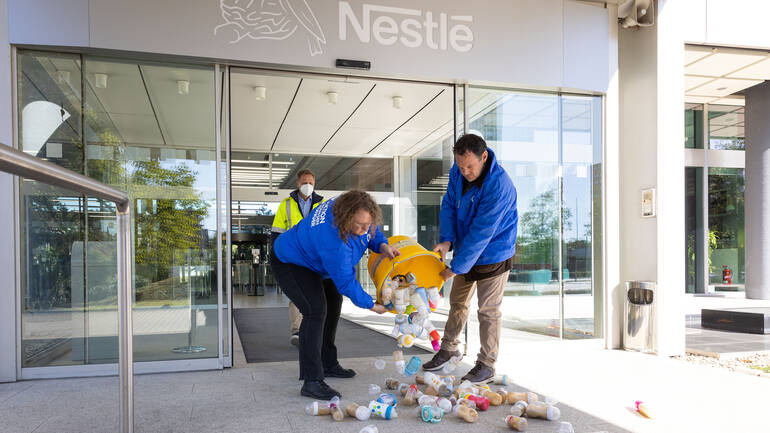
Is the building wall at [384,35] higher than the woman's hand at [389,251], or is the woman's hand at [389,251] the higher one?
the building wall at [384,35]

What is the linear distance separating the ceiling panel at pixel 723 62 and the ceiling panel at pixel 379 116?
138 inches

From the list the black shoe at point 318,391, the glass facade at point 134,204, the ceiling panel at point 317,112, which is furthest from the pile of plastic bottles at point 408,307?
the ceiling panel at point 317,112

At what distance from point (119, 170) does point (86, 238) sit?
570 mm

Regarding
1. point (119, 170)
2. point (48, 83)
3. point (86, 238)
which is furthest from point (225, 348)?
point (48, 83)

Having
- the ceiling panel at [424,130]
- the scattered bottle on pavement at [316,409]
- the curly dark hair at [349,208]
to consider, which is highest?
the ceiling panel at [424,130]

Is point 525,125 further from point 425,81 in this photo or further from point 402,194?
point 402,194

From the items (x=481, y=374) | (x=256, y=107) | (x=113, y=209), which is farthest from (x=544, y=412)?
(x=256, y=107)

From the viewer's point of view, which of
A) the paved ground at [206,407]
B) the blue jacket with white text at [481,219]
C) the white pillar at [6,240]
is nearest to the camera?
the paved ground at [206,407]

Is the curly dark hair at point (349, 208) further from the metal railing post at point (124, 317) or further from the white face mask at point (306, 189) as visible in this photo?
the white face mask at point (306, 189)

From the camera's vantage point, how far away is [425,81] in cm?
471

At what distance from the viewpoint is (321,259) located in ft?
9.93

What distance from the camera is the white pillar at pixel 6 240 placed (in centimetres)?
367

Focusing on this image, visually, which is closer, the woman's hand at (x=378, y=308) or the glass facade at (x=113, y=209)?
the woman's hand at (x=378, y=308)

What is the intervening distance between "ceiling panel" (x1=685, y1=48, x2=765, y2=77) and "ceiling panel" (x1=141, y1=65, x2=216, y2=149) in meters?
5.54
